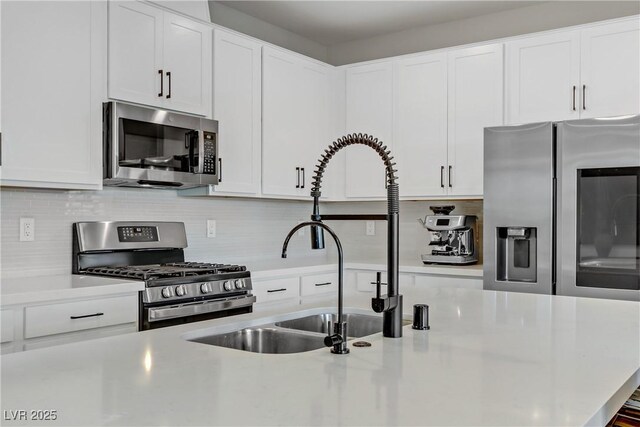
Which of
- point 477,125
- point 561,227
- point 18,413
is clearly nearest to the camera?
point 18,413

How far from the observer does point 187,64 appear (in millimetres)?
3441

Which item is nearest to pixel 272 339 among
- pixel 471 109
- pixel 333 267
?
pixel 333 267

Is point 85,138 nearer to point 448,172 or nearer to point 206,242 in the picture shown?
point 206,242

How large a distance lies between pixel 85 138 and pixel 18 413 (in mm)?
2189

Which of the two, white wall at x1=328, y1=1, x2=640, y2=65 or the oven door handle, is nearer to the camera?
the oven door handle

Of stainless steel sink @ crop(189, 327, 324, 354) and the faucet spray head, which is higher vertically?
the faucet spray head

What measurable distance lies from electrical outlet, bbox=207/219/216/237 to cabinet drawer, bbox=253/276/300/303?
62cm

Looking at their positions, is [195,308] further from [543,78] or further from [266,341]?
[543,78]

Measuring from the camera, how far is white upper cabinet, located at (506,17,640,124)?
11.3 ft

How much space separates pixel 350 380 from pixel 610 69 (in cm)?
309

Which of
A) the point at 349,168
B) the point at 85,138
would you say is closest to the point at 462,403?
the point at 85,138

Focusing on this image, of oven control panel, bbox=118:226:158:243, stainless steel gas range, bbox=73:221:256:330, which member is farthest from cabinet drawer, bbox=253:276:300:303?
oven control panel, bbox=118:226:158:243

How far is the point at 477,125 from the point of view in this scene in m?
3.99

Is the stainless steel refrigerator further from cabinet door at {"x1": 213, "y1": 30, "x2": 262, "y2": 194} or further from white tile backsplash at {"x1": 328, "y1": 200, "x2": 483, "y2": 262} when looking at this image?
cabinet door at {"x1": 213, "y1": 30, "x2": 262, "y2": 194}
